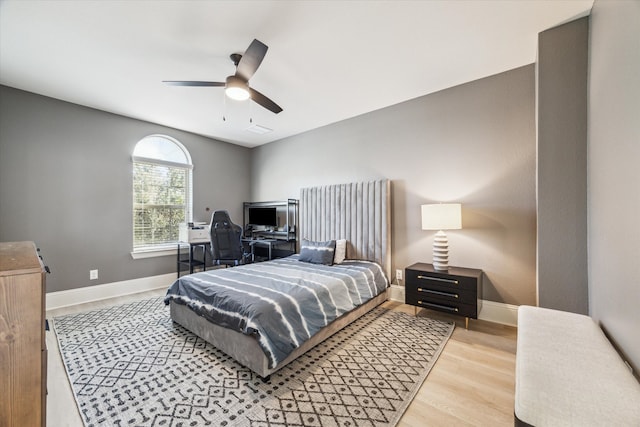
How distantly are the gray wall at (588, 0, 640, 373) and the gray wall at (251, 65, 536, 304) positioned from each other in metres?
0.76

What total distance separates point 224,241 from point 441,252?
309 cm

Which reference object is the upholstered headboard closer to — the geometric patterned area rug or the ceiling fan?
the geometric patterned area rug

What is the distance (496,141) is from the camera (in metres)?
2.71

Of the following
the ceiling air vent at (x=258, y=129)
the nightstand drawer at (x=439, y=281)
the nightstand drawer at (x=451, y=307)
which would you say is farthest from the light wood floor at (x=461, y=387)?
the ceiling air vent at (x=258, y=129)

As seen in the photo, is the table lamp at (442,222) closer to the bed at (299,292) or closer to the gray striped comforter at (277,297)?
the bed at (299,292)

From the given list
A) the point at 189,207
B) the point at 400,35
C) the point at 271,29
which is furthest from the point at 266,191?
the point at 400,35

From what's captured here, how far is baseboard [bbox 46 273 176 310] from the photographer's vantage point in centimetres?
320

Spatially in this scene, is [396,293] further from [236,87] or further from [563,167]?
[236,87]

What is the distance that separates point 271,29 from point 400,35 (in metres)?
1.09

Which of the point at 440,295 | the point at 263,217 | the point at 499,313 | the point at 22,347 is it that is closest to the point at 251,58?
the point at 22,347

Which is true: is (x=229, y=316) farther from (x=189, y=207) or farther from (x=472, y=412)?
(x=189, y=207)

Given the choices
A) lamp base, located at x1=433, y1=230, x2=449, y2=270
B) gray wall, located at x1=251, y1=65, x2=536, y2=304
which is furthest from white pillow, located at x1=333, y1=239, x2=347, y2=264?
lamp base, located at x1=433, y1=230, x2=449, y2=270

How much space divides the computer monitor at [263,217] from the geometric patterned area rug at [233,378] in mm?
2534

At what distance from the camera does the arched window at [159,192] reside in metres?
4.00
